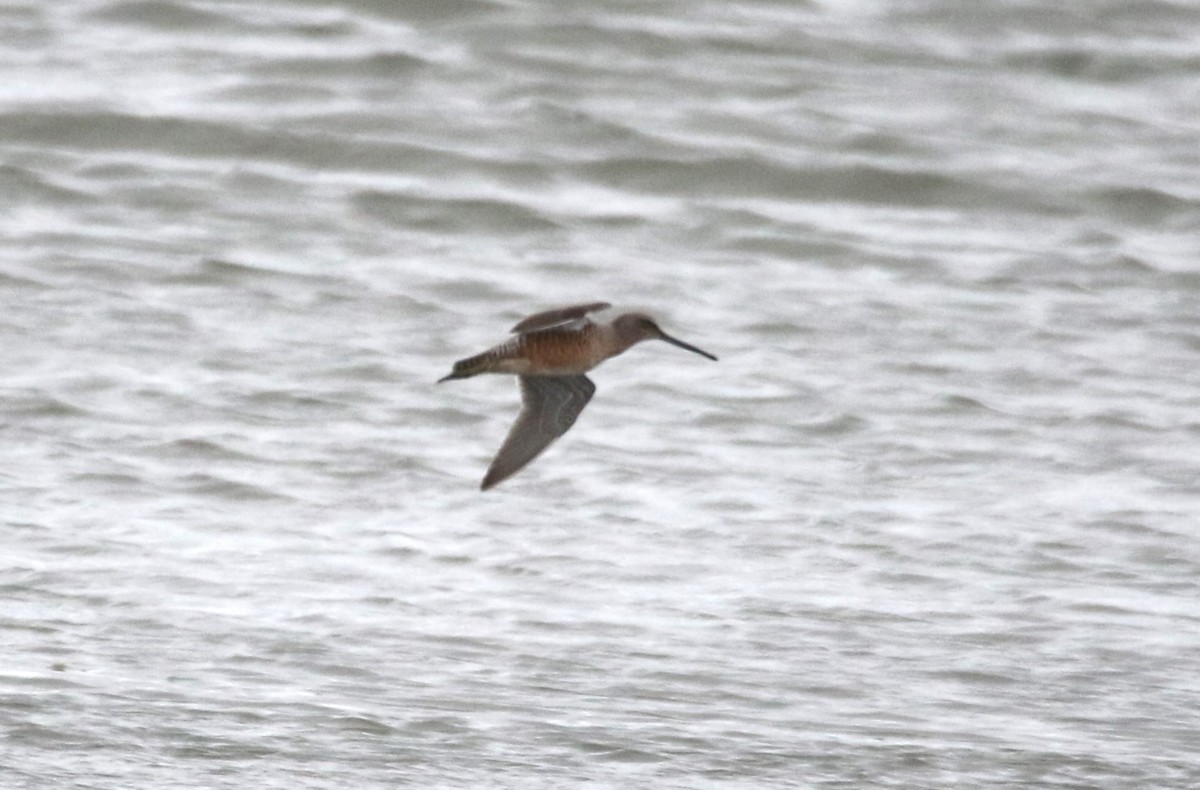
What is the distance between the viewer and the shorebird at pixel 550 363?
501 cm

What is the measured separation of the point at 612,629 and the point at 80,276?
352 cm

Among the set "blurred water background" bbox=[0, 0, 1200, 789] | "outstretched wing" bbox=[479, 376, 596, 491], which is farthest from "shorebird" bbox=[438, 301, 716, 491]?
"blurred water background" bbox=[0, 0, 1200, 789]

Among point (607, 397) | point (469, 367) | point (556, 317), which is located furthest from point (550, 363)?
point (607, 397)

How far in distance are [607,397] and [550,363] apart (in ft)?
9.89

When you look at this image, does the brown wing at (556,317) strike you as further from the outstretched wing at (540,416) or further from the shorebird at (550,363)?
the outstretched wing at (540,416)

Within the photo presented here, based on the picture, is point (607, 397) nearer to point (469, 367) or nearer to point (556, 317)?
point (556, 317)

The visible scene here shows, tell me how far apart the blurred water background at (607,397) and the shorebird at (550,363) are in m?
0.62

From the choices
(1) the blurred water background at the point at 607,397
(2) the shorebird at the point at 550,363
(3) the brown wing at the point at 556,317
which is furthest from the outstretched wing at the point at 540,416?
(1) the blurred water background at the point at 607,397

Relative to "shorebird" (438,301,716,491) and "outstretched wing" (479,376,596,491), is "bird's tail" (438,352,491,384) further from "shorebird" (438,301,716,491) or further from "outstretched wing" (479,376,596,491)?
"outstretched wing" (479,376,596,491)

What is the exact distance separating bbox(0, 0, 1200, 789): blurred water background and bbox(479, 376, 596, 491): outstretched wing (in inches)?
23.8

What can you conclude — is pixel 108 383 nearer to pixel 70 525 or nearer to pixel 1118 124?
pixel 70 525

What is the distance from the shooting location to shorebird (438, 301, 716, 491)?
501 centimetres

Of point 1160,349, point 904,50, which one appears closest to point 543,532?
point 1160,349

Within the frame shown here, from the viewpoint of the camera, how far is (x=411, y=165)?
34.6ft
